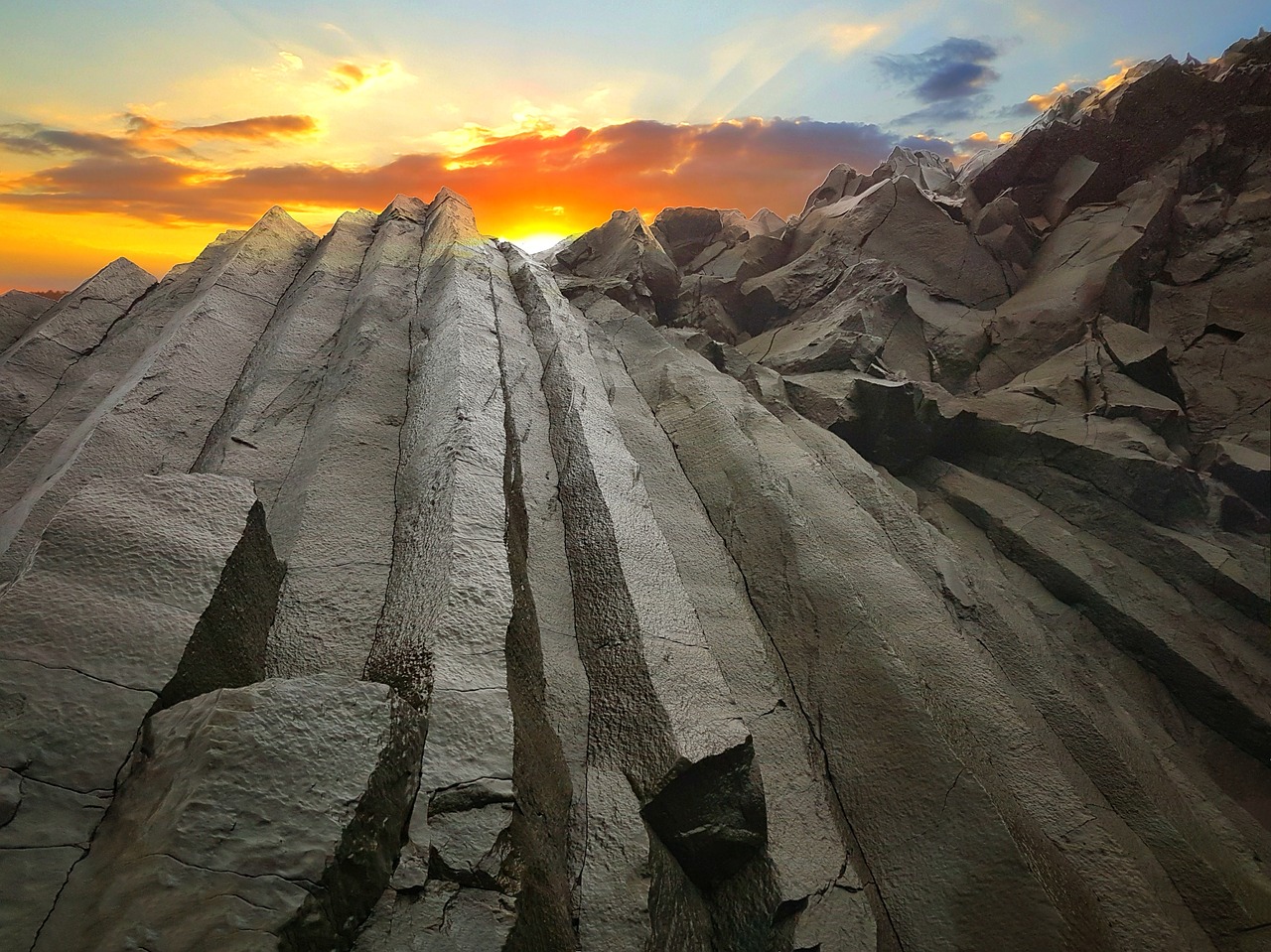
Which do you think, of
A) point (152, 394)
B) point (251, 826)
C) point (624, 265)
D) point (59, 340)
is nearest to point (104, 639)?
point (251, 826)

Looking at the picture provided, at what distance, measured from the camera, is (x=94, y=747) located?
2.14m

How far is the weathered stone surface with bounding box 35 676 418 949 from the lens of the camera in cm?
175

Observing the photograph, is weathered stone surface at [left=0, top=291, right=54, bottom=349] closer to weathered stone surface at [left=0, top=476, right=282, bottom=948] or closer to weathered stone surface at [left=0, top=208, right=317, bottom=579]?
weathered stone surface at [left=0, top=208, right=317, bottom=579]

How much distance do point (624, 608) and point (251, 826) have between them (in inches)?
85.8

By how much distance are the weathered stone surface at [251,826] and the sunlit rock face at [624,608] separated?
0.04ft

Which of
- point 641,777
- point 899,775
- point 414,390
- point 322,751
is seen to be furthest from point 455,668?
point 414,390

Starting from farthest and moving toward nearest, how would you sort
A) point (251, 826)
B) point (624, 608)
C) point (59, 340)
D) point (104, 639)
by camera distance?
point (59, 340) → point (624, 608) → point (104, 639) → point (251, 826)

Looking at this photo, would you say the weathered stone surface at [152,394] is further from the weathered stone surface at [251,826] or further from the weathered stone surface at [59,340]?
the weathered stone surface at [251,826]

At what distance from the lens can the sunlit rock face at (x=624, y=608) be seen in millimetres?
2160

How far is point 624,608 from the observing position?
12.6 ft

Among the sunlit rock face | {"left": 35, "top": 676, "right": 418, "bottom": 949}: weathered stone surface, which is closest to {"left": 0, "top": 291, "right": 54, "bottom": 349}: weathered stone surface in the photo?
the sunlit rock face

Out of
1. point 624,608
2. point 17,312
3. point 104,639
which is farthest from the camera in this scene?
point 17,312

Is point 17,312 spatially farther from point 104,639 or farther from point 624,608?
point 624,608

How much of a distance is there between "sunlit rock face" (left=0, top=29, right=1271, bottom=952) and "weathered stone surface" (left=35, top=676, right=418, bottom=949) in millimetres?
12
